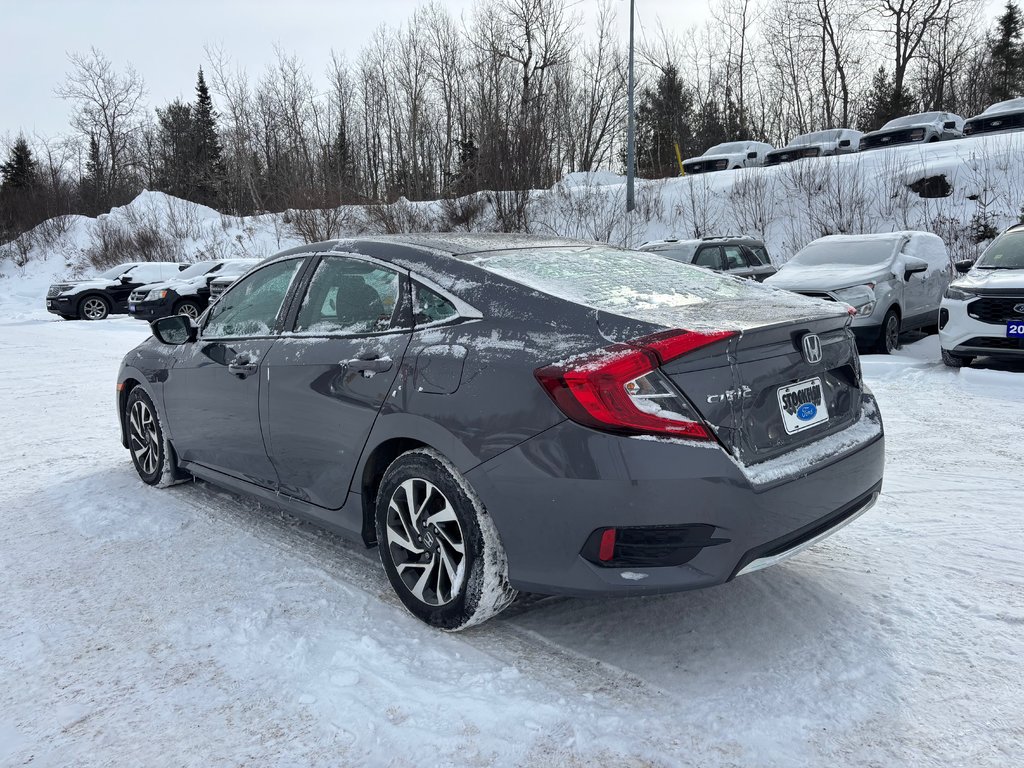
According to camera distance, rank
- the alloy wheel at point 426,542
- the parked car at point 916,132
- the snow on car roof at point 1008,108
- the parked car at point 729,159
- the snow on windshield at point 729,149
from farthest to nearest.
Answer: the snow on windshield at point 729,149
the parked car at point 729,159
the parked car at point 916,132
the snow on car roof at point 1008,108
the alloy wheel at point 426,542

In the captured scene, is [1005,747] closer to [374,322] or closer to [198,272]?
[374,322]

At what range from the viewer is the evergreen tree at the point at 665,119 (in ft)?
132

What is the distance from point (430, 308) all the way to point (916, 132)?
27358 millimetres

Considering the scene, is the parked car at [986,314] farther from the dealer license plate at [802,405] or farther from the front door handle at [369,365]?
the front door handle at [369,365]

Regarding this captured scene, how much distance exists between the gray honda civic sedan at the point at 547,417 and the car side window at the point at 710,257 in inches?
352

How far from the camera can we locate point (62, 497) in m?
A: 4.73

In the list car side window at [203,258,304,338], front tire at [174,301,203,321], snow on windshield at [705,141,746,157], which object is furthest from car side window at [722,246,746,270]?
snow on windshield at [705,141,746,157]

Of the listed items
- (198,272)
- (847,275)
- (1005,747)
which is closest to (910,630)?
(1005,747)

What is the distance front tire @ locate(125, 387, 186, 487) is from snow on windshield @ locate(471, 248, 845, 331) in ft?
8.95

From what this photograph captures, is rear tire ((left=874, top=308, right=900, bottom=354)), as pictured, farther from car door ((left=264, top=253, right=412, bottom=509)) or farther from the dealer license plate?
car door ((left=264, top=253, right=412, bottom=509))

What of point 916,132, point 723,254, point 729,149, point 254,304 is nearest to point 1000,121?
point 916,132

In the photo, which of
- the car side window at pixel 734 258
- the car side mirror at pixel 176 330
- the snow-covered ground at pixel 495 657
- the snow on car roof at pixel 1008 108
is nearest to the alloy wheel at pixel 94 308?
the car side window at pixel 734 258

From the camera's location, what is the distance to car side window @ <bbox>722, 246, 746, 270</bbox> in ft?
42.0

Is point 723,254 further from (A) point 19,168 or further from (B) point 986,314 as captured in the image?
(A) point 19,168
